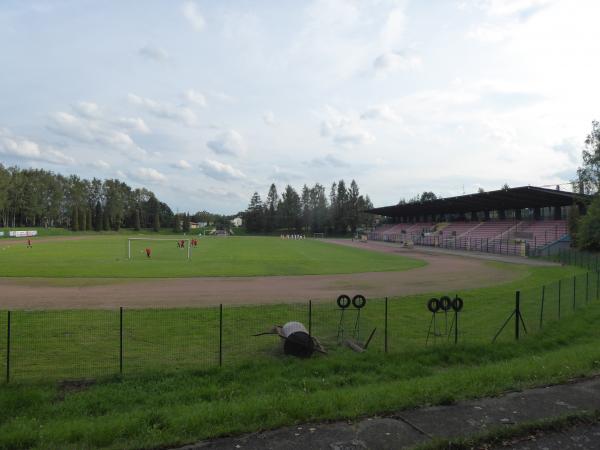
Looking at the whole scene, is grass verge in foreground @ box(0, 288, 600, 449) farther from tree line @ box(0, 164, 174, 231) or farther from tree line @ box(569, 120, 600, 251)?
tree line @ box(0, 164, 174, 231)

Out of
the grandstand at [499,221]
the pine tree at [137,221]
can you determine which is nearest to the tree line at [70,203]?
the pine tree at [137,221]

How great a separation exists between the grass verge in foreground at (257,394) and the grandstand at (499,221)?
4794 cm

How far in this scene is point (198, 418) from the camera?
267 inches

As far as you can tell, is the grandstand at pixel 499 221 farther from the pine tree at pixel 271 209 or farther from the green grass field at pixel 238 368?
the pine tree at pixel 271 209

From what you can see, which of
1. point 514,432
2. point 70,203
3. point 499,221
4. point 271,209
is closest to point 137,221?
point 70,203

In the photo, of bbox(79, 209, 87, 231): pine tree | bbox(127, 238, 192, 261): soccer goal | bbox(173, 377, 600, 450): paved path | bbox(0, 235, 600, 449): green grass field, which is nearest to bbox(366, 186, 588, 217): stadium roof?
bbox(0, 235, 600, 449): green grass field

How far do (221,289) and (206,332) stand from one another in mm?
10281

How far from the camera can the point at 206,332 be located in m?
14.4

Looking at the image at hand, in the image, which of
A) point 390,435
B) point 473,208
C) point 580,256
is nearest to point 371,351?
point 390,435

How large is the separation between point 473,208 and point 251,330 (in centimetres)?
7322

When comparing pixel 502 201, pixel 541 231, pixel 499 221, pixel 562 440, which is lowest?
pixel 562 440

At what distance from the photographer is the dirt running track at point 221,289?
20.4 meters

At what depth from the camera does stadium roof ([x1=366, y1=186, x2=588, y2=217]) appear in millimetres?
54406

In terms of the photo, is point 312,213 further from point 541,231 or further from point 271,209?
point 541,231
